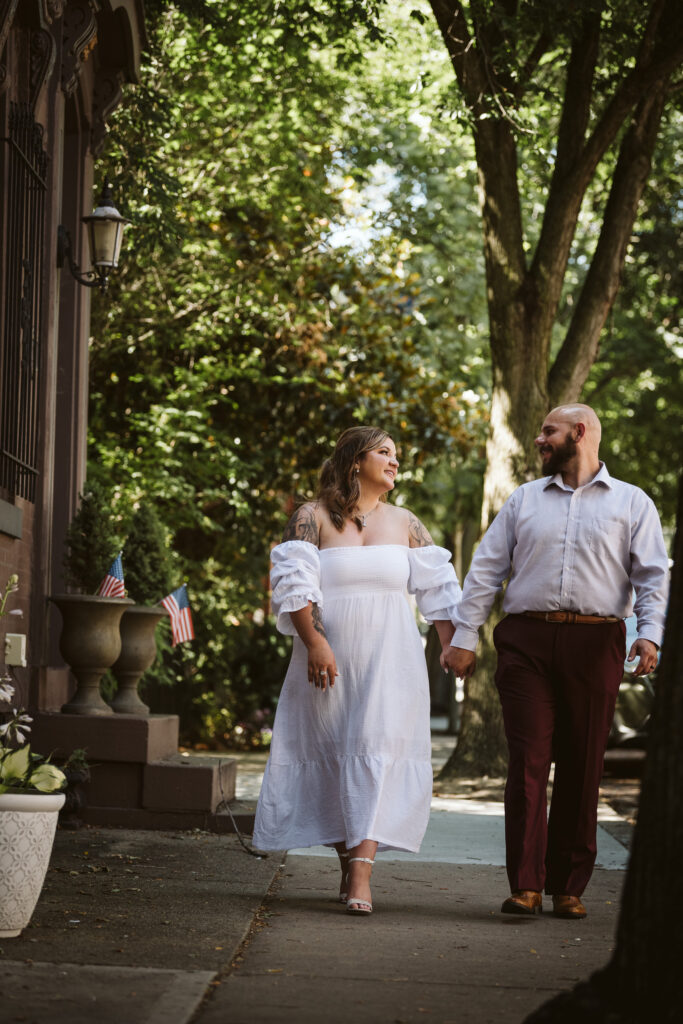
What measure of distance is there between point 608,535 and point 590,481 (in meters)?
0.29

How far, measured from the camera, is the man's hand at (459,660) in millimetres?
6215

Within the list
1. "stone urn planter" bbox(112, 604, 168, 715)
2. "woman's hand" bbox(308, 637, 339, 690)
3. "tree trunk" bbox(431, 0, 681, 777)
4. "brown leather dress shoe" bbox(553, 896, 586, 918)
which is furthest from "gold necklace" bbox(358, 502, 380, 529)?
"tree trunk" bbox(431, 0, 681, 777)

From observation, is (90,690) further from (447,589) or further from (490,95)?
(490,95)

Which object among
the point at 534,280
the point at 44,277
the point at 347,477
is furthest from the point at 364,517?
the point at 534,280

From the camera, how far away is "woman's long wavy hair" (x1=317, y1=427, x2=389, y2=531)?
20.5 ft

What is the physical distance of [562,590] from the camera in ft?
19.9

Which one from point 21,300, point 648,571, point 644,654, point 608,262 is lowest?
point 644,654

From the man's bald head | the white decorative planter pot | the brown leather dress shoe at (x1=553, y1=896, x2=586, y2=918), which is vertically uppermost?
the man's bald head

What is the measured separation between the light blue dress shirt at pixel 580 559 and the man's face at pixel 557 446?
0.20 feet

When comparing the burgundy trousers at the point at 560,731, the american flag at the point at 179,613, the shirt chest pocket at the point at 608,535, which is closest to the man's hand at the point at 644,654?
the burgundy trousers at the point at 560,731

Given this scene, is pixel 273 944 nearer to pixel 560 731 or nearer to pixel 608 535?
pixel 560 731

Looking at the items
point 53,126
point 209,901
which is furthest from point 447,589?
point 53,126

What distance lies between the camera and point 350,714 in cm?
609

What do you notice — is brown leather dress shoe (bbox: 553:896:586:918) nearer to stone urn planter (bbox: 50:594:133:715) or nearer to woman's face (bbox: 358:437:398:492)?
woman's face (bbox: 358:437:398:492)
